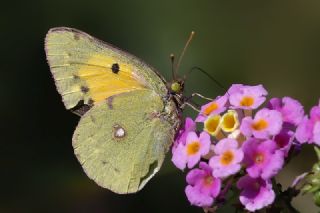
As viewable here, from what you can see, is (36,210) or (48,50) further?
(36,210)

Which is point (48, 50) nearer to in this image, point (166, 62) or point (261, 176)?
point (261, 176)

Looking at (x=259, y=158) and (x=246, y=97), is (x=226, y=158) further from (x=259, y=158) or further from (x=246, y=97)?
(x=246, y=97)

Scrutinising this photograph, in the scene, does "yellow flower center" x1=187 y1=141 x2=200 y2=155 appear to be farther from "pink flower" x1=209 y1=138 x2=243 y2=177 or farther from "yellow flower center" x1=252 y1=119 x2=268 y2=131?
"yellow flower center" x1=252 y1=119 x2=268 y2=131

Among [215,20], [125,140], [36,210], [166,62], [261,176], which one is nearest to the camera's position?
[261,176]

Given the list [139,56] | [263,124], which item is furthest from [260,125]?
[139,56]

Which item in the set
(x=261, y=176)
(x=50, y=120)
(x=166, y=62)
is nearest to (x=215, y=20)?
(x=166, y=62)

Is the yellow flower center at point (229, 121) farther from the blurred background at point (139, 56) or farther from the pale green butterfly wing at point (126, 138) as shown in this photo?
the blurred background at point (139, 56)
